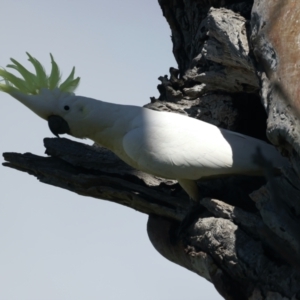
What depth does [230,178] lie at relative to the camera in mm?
3611

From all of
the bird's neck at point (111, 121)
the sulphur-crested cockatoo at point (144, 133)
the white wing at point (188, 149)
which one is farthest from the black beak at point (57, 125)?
the white wing at point (188, 149)

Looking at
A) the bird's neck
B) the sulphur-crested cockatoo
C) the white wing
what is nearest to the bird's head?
the sulphur-crested cockatoo

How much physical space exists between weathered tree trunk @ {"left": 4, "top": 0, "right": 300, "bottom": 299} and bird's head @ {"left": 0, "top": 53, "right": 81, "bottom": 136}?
0.17 meters

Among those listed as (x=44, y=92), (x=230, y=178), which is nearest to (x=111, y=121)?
(x=44, y=92)

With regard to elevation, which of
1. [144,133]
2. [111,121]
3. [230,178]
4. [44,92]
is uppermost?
[44,92]

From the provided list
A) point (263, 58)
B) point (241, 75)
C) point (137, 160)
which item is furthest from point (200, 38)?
point (263, 58)

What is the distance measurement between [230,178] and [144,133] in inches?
19.9

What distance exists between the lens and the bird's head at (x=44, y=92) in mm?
3652

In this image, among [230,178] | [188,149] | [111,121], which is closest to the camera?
[188,149]

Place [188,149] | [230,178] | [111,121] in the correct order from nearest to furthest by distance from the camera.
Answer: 1. [188,149]
2. [230,178]
3. [111,121]

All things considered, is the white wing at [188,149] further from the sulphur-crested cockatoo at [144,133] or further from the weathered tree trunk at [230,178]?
the weathered tree trunk at [230,178]

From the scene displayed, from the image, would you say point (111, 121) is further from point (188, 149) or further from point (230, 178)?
point (230, 178)

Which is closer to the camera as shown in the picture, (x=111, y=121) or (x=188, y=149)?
(x=188, y=149)

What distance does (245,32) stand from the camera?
3240 millimetres
